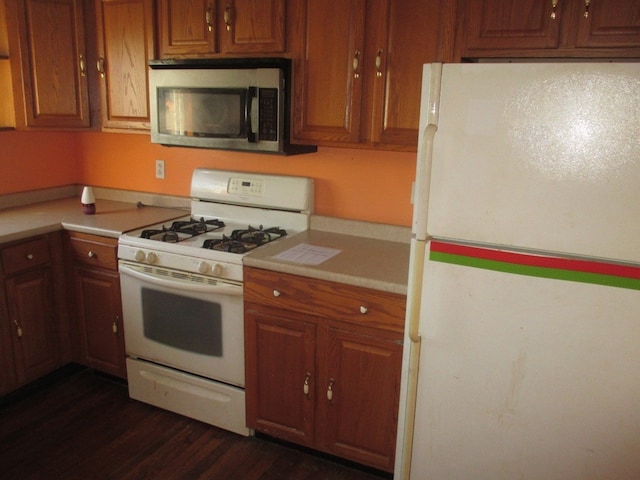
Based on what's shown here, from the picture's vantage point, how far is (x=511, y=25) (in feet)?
6.24

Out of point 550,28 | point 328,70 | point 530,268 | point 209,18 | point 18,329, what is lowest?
point 18,329

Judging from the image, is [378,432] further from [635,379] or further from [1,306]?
[1,306]

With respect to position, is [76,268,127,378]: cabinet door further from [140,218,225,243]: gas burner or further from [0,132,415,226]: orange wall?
[0,132,415,226]: orange wall

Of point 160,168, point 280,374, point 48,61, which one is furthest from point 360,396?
point 48,61

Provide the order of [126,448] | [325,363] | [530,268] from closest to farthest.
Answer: [530,268]
[325,363]
[126,448]

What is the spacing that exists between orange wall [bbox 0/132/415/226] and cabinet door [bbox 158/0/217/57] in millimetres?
591

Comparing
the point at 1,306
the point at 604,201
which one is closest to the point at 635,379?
the point at 604,201

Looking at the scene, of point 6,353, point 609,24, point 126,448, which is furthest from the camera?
point 6,353

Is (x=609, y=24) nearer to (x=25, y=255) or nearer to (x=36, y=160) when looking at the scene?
(x=25, y=255)

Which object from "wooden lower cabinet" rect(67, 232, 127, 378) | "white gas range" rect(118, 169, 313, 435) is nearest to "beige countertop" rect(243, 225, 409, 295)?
"white gas range" rect(118, 169, 313, 435)

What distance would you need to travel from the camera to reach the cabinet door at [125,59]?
2.64 m

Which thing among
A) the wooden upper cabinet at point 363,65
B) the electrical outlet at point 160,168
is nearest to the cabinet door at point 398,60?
the wooden upper cabinet at point 363,65

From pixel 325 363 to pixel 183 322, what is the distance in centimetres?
70

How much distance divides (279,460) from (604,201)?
1.70m
